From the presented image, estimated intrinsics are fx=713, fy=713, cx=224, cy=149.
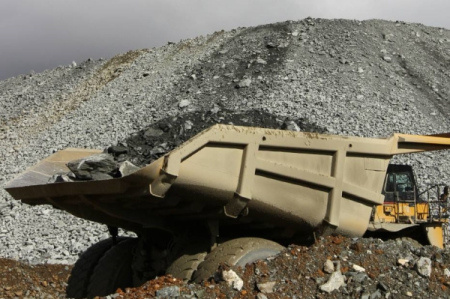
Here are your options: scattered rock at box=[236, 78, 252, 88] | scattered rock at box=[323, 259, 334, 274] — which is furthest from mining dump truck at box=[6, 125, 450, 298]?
scattered rock at box=[236, 78, 252, 88]

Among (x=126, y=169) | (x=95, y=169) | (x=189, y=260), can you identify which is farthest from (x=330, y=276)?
(x=95, y=169)

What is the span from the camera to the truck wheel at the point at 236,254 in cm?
580

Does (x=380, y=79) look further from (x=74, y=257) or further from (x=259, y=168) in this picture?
(x=259, y=168)

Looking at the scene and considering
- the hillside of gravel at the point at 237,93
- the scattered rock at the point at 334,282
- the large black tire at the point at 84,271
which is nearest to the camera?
the scattered rock at the point at 334,282

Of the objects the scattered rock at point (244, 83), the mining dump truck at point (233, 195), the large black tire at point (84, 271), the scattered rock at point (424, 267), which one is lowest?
the scattered rock at point (244, 83)

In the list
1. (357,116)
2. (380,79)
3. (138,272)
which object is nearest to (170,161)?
(138,272)

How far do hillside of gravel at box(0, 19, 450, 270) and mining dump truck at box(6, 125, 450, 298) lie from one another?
24.2 ft

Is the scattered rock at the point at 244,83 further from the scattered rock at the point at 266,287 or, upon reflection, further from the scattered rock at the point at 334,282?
the scattered rock at the point at 266,287

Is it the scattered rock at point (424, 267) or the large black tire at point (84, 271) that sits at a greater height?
the scattered rock at point (424, 267)

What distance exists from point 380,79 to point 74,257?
48.0ft

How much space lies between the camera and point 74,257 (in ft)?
42.5

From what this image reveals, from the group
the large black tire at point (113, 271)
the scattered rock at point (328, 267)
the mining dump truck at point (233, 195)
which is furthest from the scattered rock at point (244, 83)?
the scattered rock at point (328, 267)

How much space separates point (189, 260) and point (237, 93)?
1653cm

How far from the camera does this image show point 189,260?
6.09m
